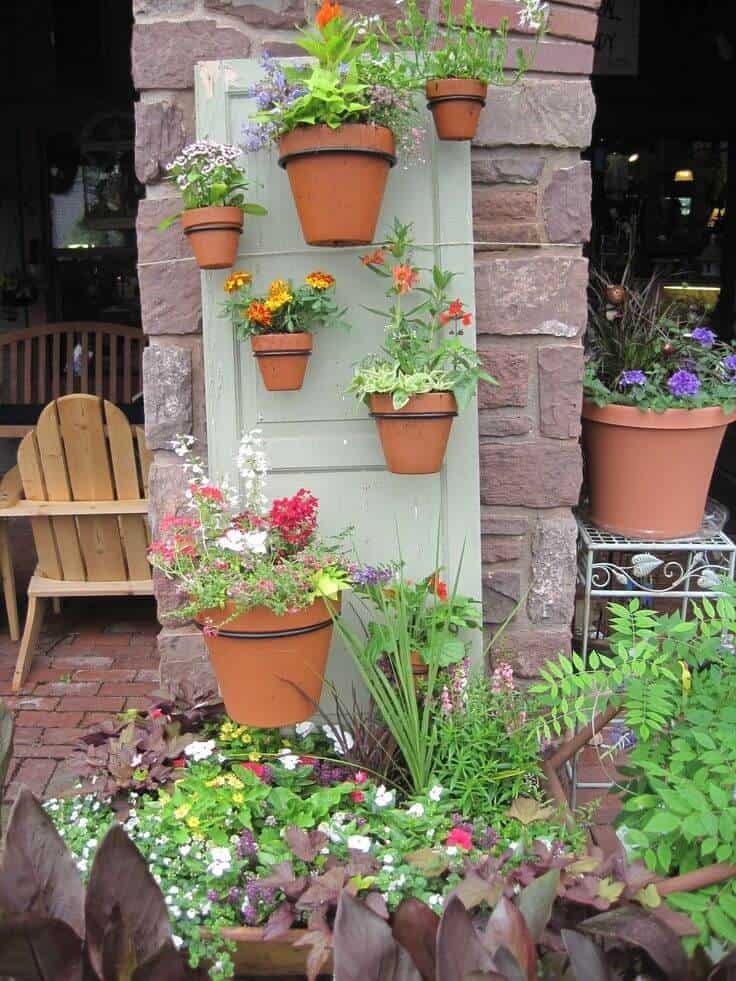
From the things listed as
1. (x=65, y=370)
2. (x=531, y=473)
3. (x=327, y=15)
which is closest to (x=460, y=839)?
(x=531, y=473)

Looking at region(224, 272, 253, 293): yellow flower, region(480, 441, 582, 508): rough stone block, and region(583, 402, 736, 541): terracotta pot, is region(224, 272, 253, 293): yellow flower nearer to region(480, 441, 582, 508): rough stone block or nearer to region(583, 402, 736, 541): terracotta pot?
region(480, 441, 582, 508): rough stone block

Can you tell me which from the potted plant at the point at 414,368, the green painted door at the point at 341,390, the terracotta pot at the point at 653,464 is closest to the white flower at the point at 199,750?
the green painted door at the point at 341,390

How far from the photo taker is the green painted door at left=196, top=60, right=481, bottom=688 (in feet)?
7.42

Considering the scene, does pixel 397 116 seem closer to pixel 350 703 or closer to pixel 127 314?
pixel 350 703

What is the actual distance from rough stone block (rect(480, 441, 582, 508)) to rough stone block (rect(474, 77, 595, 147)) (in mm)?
776

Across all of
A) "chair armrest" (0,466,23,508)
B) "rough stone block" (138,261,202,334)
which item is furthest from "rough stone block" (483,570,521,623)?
"chair armrest" (0,466,23,508)

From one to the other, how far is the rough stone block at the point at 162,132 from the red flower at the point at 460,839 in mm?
1726

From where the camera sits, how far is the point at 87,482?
11.5 ft

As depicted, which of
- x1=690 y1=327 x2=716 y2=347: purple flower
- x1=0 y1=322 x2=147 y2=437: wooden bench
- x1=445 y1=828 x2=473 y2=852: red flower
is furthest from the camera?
x1=0 y1=322 x2=147 y2=437: wooden bench

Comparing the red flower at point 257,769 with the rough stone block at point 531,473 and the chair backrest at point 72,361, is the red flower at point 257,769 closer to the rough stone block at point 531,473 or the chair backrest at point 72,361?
the rough stone block at point 531,473

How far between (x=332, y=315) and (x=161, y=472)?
0.64 metres

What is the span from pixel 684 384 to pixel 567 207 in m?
0.55

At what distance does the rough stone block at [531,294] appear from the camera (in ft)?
7.82

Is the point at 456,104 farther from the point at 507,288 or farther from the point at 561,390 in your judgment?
the point at 561,390
